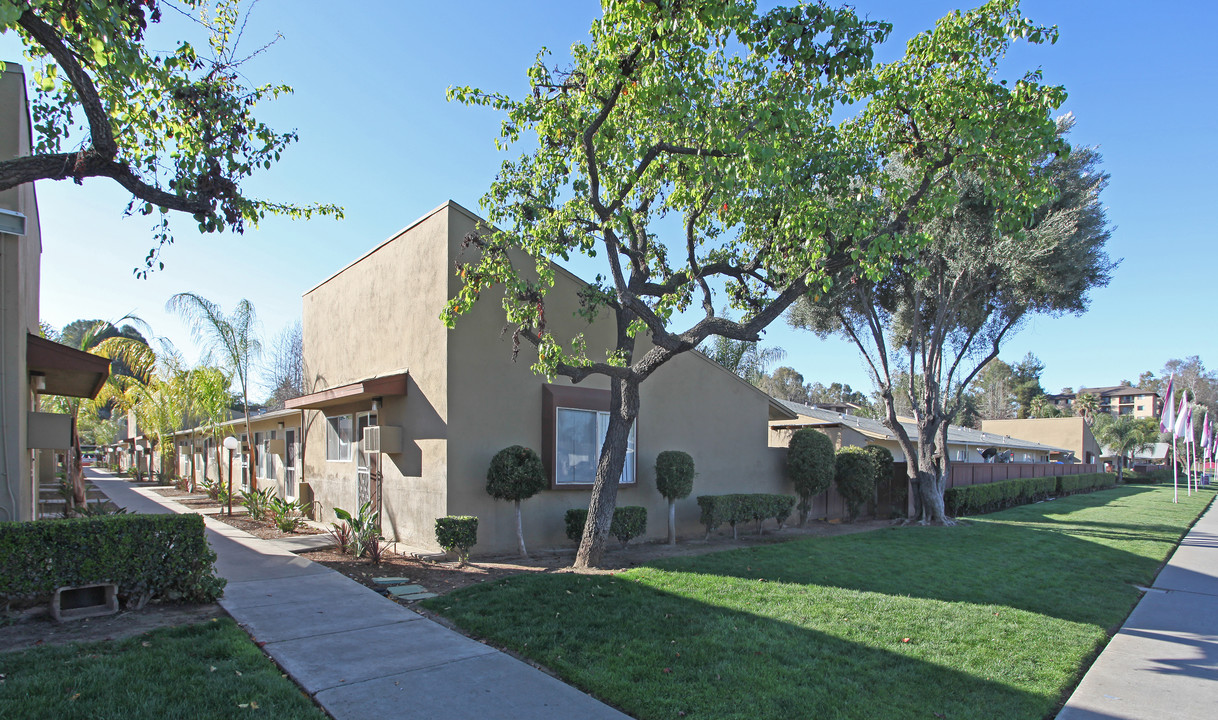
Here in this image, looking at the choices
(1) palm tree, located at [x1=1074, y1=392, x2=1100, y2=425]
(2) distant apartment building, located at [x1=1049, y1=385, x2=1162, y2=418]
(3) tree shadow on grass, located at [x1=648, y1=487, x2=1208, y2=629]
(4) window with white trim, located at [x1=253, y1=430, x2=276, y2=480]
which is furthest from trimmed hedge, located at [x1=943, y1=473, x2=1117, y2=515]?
(2) distant apartment building, located at [x1=1049, y1=385, x2=1162, y2=418]

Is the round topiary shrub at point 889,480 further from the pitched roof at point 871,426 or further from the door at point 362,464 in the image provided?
the door at point 362,464

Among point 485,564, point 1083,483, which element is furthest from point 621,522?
point 1083,483

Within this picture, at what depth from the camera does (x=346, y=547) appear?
10484mm

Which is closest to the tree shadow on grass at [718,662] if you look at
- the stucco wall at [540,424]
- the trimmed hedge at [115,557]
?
the trimmed hedge at [115,557]

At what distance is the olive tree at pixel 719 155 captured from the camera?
26.6ft

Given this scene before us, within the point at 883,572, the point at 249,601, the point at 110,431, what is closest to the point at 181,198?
the point at 249,601

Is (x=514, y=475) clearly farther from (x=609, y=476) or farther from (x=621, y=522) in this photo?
(x=621, y=522)

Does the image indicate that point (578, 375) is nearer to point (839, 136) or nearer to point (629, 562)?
point (629, 562)

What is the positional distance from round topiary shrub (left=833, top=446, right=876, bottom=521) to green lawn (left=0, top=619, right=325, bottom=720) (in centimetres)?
1423

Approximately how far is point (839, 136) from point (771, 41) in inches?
118

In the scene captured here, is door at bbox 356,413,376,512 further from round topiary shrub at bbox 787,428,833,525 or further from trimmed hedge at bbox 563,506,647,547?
round topiary shrub at bbox 787,428,833,525

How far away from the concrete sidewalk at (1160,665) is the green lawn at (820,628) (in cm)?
20

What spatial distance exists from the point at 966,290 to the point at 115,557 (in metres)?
17.2

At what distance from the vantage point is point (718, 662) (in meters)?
5.52
